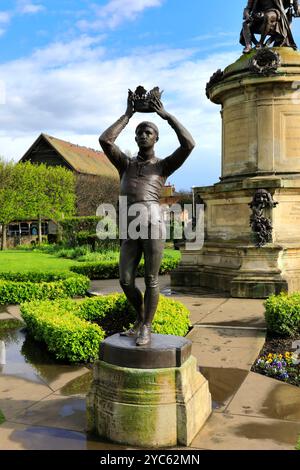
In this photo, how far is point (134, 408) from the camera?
13.8 ft

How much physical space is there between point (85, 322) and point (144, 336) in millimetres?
2815

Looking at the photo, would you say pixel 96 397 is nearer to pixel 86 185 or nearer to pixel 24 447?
pixel 24 447

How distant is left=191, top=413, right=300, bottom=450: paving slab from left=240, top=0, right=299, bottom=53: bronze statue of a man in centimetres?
1026

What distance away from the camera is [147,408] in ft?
13.8

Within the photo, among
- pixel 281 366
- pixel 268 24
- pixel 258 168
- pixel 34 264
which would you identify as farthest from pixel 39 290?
pixel 34 264

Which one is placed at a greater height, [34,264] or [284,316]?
[34,264]

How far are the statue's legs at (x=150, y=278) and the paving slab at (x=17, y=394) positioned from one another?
1616 millimetres

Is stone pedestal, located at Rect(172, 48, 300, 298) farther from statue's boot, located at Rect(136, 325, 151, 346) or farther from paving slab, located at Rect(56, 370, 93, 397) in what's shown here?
statue's boot, located at Rect(136, 325, 151, 346)

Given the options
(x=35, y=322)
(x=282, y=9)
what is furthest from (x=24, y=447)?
(x=282, y=9)

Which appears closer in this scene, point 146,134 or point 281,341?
point 146,134

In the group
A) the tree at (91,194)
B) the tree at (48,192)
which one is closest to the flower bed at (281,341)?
the tree at (48,192)

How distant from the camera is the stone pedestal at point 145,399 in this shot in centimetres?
418

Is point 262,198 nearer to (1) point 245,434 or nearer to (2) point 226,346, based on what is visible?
(2) point 226,346

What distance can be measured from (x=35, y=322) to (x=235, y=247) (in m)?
5.74
